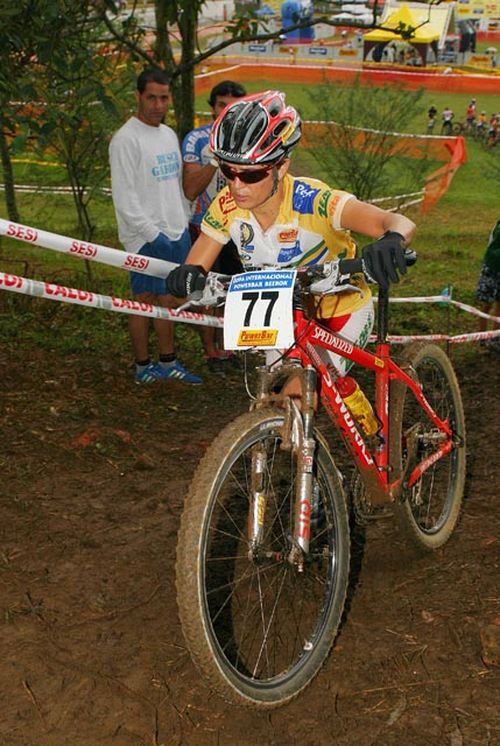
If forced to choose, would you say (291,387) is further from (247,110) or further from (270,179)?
(247,110)

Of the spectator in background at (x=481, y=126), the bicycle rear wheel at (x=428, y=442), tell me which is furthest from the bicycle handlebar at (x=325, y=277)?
the spectator in background at (x=481, y=126)

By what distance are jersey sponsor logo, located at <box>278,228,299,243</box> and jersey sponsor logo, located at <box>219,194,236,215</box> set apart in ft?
0.87

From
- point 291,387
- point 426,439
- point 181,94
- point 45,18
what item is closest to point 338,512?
point 291,387

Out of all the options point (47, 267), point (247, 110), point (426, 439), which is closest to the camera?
point (247, 110)

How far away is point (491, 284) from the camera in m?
9.16

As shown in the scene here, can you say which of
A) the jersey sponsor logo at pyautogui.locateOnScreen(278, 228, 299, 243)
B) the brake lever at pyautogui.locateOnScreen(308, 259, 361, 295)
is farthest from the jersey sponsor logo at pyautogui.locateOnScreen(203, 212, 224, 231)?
the brake lever at pyautogui.locateOnScreen(308, 259, 361, 295)

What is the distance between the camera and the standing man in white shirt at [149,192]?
6789mm

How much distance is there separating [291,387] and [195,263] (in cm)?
83

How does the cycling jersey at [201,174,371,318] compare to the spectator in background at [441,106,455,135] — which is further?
the spectator in background at [441,106,455,135]

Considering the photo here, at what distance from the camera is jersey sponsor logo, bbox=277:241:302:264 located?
400cm

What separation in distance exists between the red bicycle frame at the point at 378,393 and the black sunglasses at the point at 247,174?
0.59 meters

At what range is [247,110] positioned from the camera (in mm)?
3533

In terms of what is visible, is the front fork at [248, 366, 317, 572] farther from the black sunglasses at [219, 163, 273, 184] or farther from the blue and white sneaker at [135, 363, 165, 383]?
the blue and white sneaker at [135, 363, 165, 383]

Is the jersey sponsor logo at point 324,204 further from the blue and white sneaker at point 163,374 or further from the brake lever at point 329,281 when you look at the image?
the blue and white sneaker at point 163,374
